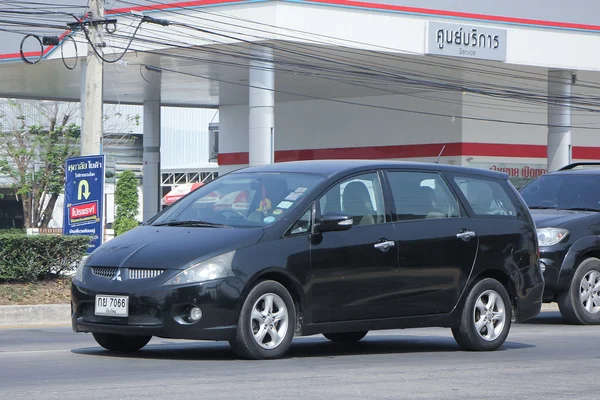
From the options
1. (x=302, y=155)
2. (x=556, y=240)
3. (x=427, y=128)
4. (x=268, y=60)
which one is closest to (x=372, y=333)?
(x=556, y=240)

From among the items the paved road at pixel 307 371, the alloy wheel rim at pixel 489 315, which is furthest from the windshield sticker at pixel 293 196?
the alloy wheel rim at pixel 489 315

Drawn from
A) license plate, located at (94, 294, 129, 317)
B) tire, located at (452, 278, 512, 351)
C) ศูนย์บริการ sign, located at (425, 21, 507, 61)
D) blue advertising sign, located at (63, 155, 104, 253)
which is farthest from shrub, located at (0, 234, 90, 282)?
ศูนย์บริการ sign, located at (425, 21, 507, 61)

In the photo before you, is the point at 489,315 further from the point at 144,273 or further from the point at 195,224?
the point at 144,273

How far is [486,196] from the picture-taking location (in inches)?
403

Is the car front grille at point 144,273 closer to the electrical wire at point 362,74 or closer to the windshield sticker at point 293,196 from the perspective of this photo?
the windshield sticker at point 293,196

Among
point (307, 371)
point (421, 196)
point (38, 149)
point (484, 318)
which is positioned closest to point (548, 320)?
point (484, 318)

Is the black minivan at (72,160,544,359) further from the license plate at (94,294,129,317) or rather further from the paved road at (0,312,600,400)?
the paved road at (0,312,600,400)

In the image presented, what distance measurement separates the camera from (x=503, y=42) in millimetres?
31906

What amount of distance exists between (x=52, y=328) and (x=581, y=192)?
6.83 meters

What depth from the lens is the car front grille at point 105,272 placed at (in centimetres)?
832

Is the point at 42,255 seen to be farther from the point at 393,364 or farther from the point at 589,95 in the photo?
the point at 589,95

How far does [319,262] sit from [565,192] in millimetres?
6394

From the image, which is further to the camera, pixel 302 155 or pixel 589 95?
pixel 302 155

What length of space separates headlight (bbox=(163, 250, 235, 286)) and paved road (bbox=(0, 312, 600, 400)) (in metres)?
0.65
